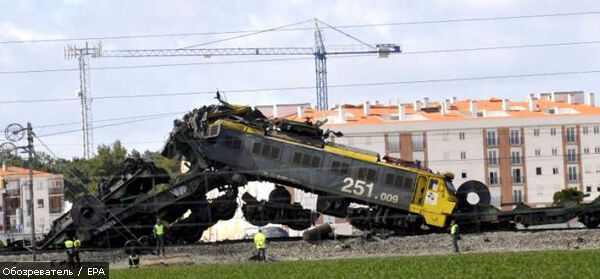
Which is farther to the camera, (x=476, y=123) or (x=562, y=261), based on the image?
(x=476, y=123)

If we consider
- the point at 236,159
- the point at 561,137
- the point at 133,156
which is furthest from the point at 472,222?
the point at 561,137

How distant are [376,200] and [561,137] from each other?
2666 inches

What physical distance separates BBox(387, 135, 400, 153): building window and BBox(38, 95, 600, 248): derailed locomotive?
64451 mm

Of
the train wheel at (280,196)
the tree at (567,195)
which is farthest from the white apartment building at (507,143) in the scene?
the train wheel at (280,196)

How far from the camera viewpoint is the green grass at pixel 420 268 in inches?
1634

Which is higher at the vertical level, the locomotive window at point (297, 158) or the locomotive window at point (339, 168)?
the locomotive window at point (297, 158)

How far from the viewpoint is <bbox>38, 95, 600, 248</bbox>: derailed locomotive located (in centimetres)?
5806

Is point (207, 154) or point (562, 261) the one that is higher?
point (207, 154)

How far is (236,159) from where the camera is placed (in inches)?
2327

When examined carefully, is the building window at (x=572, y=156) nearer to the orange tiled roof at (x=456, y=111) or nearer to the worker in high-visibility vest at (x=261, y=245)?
the orange tiled roof at (x=456, y=111)

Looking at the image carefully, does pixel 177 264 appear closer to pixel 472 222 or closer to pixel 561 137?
pixel 472 222

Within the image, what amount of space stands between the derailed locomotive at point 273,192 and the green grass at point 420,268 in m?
6.82

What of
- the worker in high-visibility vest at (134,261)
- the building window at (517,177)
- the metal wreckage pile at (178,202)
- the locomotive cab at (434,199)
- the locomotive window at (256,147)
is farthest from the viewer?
the building window at (517,177)

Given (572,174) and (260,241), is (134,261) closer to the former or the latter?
(260,241)
